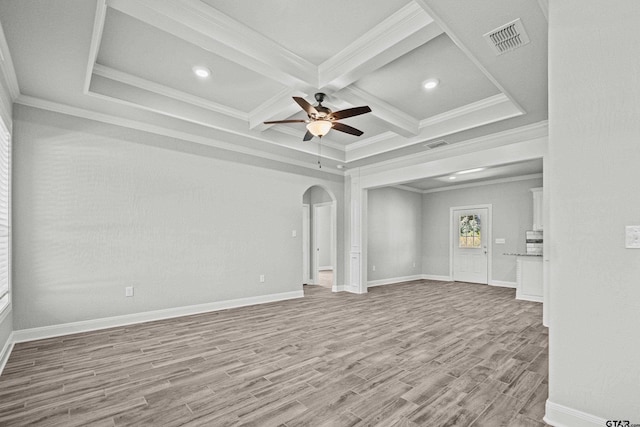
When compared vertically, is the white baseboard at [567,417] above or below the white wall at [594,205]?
below

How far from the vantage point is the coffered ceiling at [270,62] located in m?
2.45

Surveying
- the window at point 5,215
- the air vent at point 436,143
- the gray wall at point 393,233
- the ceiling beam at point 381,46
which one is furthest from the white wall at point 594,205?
the gray wall at point 393,233

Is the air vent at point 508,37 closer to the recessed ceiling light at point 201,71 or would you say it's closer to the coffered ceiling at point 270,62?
the coffered ceiling at point 270,62

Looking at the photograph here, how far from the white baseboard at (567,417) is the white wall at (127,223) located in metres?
4.57

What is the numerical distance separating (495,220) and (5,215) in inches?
366

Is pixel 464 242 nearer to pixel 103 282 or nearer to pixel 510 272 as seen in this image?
pixel 510 272

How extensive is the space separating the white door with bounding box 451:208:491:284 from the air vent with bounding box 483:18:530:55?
21.4 feet

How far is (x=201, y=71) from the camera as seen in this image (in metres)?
3.56

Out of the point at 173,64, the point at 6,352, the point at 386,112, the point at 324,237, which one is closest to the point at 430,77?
the point at 386,112

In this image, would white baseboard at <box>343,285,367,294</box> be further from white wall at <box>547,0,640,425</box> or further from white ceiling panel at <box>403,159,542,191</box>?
white wall at <box>547,0,640,425</box>

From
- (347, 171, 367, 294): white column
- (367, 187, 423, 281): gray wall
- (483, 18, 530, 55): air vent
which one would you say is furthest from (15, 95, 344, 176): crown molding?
(483, 18, 530, 55): air vent

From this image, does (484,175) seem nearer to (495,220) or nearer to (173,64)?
(495,220)

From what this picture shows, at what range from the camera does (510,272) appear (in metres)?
7.88

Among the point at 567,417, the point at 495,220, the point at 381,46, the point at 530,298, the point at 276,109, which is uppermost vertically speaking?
the point at 381,46
